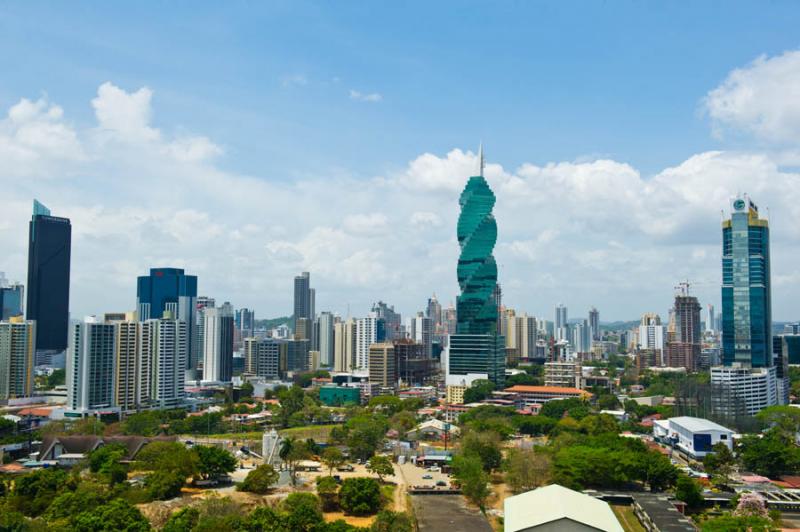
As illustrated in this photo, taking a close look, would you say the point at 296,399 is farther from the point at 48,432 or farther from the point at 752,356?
the point at 752,356

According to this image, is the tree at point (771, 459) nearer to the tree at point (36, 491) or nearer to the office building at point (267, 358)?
the tree at point (36, 491)

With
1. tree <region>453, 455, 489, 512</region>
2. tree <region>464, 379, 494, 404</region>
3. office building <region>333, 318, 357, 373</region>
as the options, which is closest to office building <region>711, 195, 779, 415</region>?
tree <region>464, 379, 494, 404</region>

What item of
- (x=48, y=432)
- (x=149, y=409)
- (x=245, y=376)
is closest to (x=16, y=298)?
(x=245, y=376)

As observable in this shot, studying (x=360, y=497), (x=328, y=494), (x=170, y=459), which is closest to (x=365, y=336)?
(x=170, y=459)

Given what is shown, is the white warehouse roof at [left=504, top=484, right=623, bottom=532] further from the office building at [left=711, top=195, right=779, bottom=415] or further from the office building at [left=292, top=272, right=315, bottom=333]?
the office building at [left=292, top=272, right=315, bottom=333]

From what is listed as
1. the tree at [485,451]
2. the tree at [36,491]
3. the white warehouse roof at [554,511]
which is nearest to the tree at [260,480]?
the tree at [36,491]
